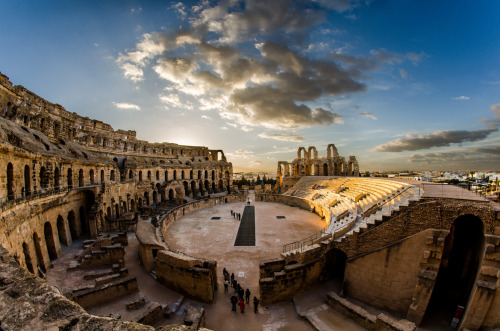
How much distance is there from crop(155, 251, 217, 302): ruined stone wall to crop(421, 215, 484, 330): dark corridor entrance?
911 cm

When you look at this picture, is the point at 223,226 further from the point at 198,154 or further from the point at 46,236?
the point at 198,154

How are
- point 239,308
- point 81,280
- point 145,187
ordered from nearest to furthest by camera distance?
point 239,308, point 81,280, point 145,187

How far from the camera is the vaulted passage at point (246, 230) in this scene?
16844 millimetres

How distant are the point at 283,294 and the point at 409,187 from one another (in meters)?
9.47

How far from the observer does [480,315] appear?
745cm

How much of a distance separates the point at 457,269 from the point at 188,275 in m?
12.2

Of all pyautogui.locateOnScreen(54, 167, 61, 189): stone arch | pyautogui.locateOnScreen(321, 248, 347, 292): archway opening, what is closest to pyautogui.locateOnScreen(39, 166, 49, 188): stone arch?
pyautogui.locateOnScreen(54, 167, 61, 189): stone arch

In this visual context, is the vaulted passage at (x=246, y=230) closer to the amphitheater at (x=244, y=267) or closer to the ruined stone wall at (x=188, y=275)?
the amphitheater at (x=244, y=267)

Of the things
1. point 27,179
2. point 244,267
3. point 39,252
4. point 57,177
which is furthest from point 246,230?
point 27,179

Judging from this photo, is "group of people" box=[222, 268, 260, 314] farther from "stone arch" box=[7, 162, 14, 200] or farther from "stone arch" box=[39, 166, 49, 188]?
"stone arch" box=[39, 166, 49, 188]

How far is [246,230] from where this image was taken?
65.6 ft

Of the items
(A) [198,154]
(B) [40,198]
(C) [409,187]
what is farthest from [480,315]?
(A) [198,154]

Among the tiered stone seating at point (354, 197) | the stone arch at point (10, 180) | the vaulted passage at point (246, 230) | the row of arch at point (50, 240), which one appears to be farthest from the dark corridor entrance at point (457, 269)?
the stone arch at point (10, 180)

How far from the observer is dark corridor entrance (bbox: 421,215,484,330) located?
8.88m
